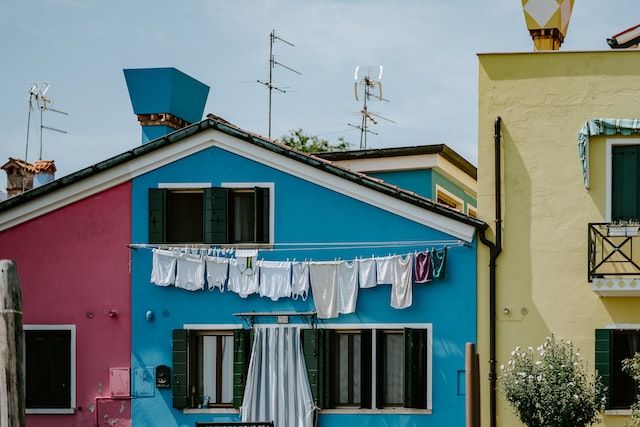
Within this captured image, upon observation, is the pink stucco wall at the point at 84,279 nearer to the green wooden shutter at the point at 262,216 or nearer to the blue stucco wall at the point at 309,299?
the blue stucco wall at the point at 309,299

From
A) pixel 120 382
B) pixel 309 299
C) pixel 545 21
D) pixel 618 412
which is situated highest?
pixel 545 21

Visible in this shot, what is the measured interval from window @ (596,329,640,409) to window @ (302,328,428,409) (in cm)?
302

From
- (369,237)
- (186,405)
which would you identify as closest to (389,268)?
(369,237)

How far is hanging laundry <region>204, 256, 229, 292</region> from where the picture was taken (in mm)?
24781

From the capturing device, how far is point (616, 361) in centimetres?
2361

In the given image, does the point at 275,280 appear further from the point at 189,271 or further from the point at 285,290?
the point at 189,271

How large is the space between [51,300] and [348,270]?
5488mm

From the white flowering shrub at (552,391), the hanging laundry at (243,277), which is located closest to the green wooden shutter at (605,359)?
the white flowering shrub at (552,391)

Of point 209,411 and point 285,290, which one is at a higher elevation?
Result: point 285,290

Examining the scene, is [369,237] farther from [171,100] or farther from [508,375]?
[171,100]

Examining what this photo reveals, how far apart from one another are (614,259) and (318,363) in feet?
17.8

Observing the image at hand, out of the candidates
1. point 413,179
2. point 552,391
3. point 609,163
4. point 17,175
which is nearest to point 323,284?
point 552,391

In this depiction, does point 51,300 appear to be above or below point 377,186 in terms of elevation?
below

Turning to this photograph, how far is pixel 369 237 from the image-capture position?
2459cm
